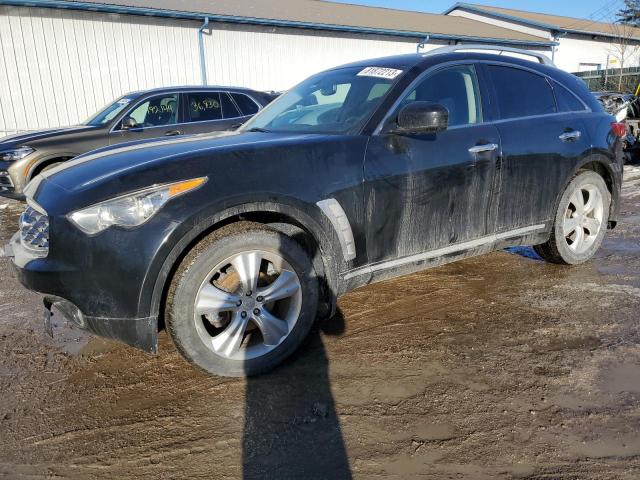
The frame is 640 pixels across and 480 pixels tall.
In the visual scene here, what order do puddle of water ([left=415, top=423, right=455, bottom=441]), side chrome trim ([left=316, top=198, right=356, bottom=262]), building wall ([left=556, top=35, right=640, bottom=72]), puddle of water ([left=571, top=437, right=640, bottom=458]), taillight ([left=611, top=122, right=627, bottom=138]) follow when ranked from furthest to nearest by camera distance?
building wall ([left=556, top=35, right=640, bottom=72]) < taillight ([left=611, top=122, right=627, bottom=138]) < side chrome trim ([left=316, top=198, right=356, bottom=262]) < puddle of water ([left=415, top=423, right=455, bottom=441]) < puddle of water ([left=571, top=437, right=640, bottom=458])

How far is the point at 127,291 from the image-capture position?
2475 millimetres

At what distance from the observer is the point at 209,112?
817cm

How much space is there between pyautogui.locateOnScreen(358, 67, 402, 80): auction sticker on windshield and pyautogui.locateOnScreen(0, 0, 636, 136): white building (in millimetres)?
11657

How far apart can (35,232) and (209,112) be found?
5.83 metres

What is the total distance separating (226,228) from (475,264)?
2870mm

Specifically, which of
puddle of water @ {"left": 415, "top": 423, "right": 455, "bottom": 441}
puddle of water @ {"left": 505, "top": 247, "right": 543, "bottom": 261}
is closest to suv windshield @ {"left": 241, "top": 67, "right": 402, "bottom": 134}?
puddle of water @ {"left": 415, "top": 423, "right": 455, "bottom": 441}

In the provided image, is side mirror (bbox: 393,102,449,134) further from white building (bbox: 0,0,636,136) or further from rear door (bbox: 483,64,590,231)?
white building (bbox: 0,0,636,136)

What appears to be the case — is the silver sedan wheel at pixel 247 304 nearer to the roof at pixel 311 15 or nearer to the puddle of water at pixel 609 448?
the puddle of water at pixel 609 448

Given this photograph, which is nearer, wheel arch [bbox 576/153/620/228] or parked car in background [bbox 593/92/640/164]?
wheel arch [bbox 576/153/620/228]

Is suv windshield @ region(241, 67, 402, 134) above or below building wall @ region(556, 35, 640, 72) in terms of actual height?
below

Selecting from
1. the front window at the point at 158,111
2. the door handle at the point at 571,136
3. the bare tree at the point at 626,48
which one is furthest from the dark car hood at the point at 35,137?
the bare tree at the point at 626,48

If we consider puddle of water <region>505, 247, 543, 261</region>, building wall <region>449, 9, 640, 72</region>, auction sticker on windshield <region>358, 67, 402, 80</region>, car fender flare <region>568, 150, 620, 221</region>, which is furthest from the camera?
building wall <region>449, 9, 640, 72</region>

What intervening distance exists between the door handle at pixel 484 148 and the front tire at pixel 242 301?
150 cm

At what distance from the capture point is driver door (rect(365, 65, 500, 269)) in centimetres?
316
